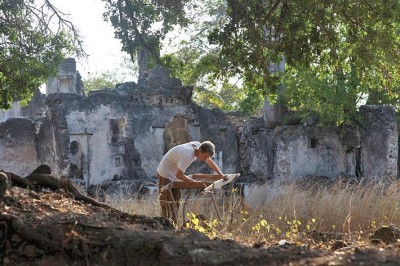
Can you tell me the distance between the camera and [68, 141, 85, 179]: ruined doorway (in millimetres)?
24047

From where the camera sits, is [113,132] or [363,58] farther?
[113,132]

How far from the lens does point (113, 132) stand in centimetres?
2456

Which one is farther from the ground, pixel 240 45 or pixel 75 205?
pixel 240 45

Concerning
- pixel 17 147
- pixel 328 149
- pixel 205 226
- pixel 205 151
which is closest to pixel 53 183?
pixel 205 226

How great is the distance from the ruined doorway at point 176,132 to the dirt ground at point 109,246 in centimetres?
1882

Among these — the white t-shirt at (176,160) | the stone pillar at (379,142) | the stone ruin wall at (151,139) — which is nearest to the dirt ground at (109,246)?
the white t-shirt at (176,160)

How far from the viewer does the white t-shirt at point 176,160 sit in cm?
1049

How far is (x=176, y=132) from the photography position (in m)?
26.0

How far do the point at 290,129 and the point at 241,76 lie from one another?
1033 cm

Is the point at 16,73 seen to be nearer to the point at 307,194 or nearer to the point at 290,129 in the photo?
the point at 307,194

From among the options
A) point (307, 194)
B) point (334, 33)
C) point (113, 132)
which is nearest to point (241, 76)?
point (334, 33)

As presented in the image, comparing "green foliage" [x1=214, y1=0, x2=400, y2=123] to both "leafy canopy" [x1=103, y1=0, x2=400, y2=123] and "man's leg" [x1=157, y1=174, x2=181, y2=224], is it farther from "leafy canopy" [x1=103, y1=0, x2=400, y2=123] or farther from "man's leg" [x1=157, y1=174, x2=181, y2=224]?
"man's leg" [x1=157, y1=174, x2=181, y2=224]

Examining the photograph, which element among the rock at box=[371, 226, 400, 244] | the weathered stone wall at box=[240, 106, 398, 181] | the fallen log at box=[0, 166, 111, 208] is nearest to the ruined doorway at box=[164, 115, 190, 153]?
the weathered stone wall at box=[240, 106, 398, 181]

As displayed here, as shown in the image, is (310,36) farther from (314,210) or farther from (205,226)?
(314,210)
